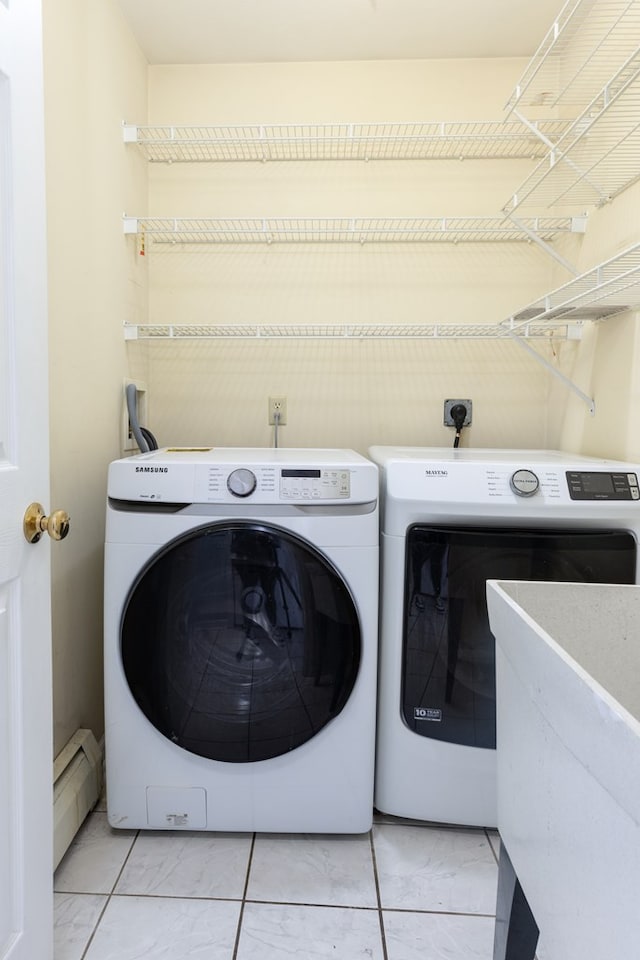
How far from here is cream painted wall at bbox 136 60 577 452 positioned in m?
2.01

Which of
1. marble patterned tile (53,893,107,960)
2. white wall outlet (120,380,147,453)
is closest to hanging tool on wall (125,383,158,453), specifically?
white wall outlet (120,380,147,453)

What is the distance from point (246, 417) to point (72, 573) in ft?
2.82

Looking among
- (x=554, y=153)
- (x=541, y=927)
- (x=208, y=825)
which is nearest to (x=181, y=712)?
(x=208, y=825)

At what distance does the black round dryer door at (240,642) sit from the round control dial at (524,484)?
464 millimetres

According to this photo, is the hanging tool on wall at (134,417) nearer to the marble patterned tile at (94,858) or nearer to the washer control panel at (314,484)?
the washer control panel at (314,484)

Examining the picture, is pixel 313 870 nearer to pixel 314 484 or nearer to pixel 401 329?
pixel 314 484

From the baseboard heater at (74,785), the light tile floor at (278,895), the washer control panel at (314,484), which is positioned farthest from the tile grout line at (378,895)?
the washer control panel at (314,484)

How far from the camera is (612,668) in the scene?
2.63 ft

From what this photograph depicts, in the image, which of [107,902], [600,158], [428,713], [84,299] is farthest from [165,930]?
[600,158]

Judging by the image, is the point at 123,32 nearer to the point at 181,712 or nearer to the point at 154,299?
the point at 154,299

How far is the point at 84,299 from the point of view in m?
1.55

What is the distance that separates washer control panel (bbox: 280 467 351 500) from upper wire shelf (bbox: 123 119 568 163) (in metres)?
1.28

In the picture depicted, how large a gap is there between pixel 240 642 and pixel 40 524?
22.2 inches

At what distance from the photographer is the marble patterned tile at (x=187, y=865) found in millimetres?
1281
